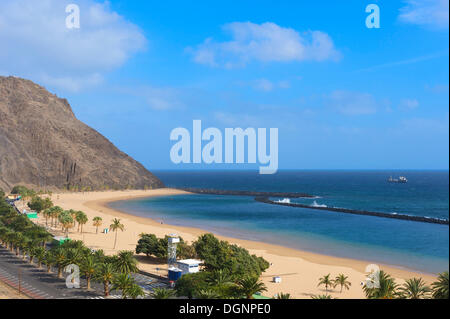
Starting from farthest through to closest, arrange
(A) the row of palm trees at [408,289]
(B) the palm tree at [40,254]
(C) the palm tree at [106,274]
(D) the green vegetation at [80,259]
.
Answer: (B) the palm tree at [40,254] → (C) the palm tree at [106,274] → (D) the green vegetation at [80,259] → (A) the row of palm trees at [408,289]

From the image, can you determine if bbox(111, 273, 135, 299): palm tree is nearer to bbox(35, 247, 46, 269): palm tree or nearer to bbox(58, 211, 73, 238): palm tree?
bbox(35, 247, 46, 269): palm tree

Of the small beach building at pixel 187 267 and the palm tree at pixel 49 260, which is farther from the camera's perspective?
the palm tree at pixel 49 260

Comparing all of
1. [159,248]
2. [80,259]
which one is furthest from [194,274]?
[159,248]

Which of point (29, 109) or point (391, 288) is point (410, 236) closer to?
point (391, 288)

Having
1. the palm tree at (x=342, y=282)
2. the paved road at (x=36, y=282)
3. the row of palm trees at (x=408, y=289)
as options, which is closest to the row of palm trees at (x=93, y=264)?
the paved road at (x=36, y=282)

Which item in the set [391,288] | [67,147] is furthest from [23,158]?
[391,288]

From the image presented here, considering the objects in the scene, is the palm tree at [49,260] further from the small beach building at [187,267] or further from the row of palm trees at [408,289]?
the row of palm trees at [408,289]

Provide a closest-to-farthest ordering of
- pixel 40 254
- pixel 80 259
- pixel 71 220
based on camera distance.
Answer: pixel 80 259 < pixel 40 254 < pixel 71 220

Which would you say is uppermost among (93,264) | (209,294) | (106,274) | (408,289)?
(209,294)

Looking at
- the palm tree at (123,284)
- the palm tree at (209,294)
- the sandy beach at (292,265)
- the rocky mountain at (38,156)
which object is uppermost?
the rocky mountain at (38,156)

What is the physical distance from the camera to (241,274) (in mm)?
35750

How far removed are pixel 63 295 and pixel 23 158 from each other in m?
164

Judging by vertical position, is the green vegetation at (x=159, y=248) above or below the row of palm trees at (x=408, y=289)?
below

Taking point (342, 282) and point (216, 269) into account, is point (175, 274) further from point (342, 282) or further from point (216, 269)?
point (342, 282)
